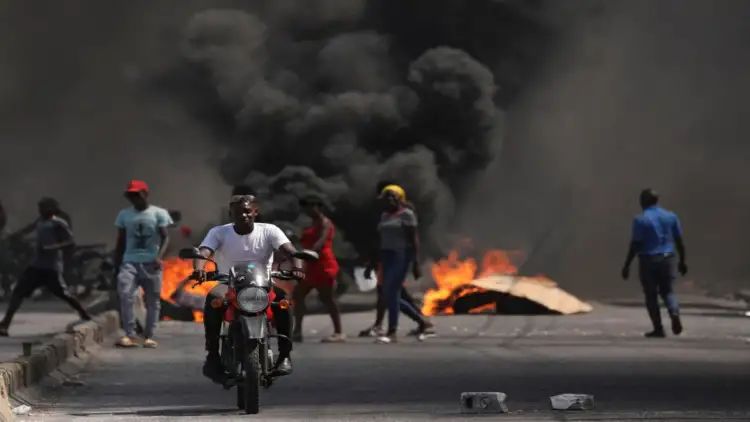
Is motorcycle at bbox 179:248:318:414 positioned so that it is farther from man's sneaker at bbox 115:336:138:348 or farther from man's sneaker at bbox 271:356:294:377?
man's sneaker at bbox 115:336:138:348

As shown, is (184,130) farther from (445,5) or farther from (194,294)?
(194,294)

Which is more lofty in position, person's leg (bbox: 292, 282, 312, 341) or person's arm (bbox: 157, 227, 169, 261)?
person's arm (bbox: 157, 227, 169, 261)

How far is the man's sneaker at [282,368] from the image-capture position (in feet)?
42.7

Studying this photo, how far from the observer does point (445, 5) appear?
48750mm

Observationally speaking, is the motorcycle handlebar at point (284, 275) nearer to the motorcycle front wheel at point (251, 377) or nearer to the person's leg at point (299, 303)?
the motorcycle front wheel at point (251, 377)

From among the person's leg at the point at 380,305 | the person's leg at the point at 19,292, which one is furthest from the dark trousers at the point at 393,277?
the person's leg at the point at 19,292

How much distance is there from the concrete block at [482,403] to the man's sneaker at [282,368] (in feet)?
4.18

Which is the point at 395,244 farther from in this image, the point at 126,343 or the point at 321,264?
Result: the point at 126,343

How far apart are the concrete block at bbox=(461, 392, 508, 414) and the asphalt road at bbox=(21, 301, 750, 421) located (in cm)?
12

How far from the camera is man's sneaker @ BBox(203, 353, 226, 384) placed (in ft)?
42.9

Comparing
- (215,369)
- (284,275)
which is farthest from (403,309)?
(215,369)

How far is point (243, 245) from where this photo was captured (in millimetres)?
13227

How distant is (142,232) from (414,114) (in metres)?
26.9

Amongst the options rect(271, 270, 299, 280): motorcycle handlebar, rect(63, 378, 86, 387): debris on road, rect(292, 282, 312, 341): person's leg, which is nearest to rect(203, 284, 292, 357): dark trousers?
rect(271, 270, 299, 280): motorcycle handlebar
